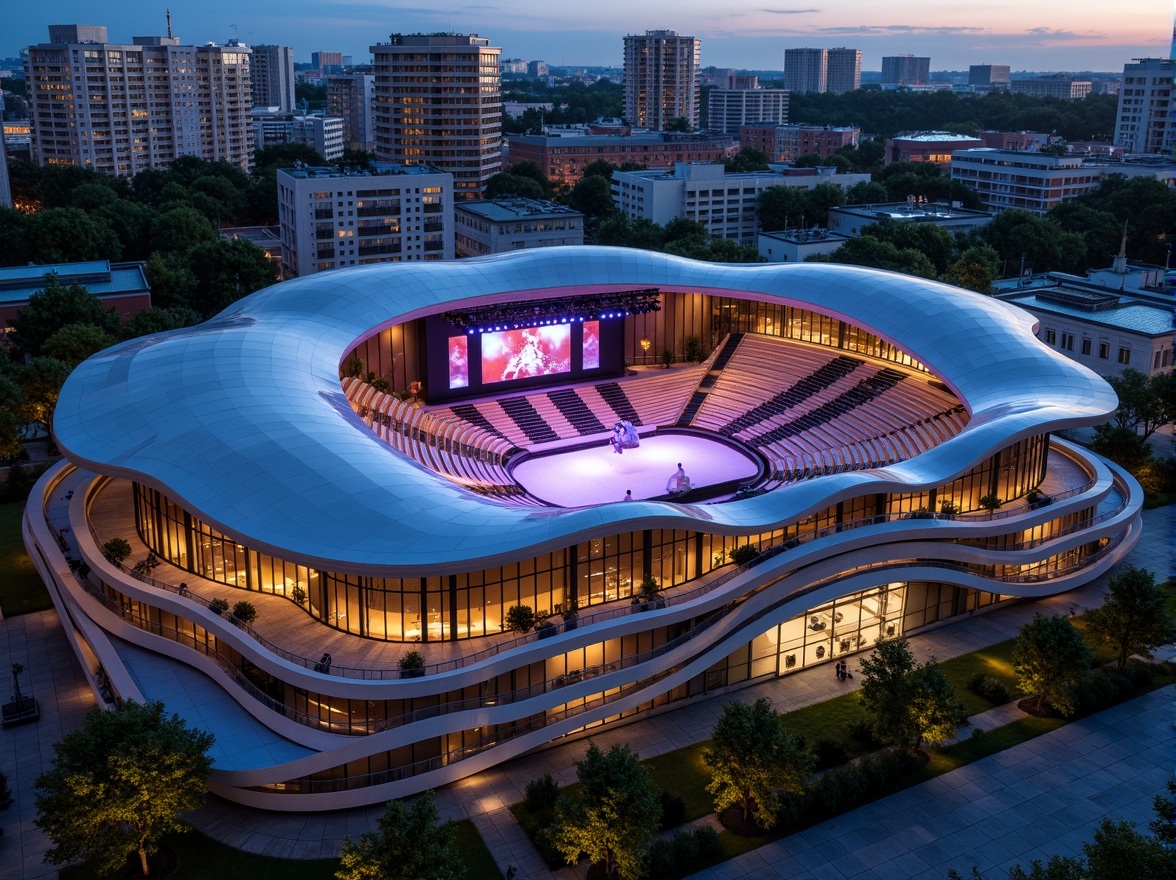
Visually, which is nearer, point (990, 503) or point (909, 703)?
point (909, 703)

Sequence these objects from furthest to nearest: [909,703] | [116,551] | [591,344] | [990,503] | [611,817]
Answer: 1. [591,344]
2. [990,503]
3. [116,551]
4. [909,703]
5. [611,817]

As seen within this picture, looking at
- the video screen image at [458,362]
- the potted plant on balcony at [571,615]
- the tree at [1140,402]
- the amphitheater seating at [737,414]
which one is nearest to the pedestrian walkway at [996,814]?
the potted plant on balcony at [571,615]

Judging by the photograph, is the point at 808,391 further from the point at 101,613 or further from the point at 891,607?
the point at 101,613

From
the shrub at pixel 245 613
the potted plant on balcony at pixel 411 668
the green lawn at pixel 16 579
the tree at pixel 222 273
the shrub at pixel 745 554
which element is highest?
the tree at pixel 222 273

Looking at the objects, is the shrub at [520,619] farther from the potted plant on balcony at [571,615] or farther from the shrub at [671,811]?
the shrub at [671,811]

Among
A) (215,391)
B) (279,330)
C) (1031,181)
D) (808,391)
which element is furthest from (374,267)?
(1031,181)

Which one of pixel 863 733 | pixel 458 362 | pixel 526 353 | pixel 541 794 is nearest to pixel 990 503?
pixel 863 733

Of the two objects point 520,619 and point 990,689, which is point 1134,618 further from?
point 520,619
